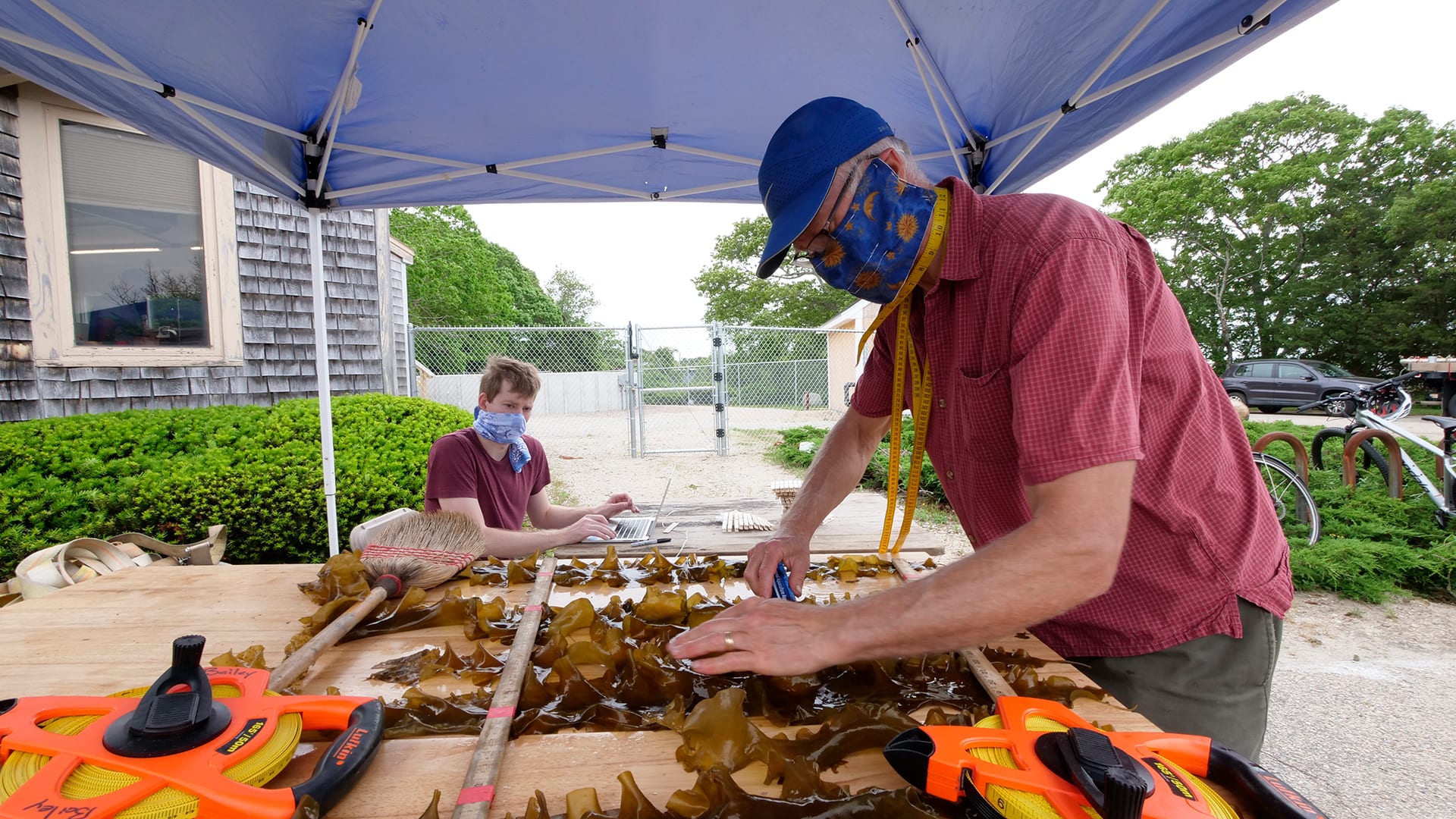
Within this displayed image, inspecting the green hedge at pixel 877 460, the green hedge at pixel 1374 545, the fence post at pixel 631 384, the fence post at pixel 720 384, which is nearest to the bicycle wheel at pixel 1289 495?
the green hedge at pixel 1374 545

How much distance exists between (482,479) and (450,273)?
3645 centimetres

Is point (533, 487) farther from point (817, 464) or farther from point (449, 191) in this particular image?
point (817, 464)

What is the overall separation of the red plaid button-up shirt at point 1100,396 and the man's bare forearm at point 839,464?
1.49 feet

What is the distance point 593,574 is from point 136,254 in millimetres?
6563

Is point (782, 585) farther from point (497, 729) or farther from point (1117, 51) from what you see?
point (1117, 51)

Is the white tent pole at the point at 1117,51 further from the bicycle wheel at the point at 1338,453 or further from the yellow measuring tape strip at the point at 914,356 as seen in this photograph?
the bicycle wheel at the point at 1338,453

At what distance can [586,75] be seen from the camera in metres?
2.81

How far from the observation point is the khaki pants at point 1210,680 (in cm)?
138

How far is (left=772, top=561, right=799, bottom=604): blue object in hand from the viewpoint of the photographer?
1.65 metres

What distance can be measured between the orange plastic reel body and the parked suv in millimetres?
22816

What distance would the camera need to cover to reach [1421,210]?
23844mm

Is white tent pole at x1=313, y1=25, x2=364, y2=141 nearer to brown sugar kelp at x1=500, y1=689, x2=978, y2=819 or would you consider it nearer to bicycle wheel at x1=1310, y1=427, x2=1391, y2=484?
brown sugar kelp at x1=500, y1=689, x2=978, y2=819

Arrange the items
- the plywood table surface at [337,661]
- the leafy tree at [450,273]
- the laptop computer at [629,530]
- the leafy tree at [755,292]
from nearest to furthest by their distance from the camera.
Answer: the plywood table surface at [337,661]
the laptop computer at [629,530]
the leafy tree at [450,273]
the leafy tree at [755,292]

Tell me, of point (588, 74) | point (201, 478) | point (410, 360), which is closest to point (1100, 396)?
point (588, 74)
